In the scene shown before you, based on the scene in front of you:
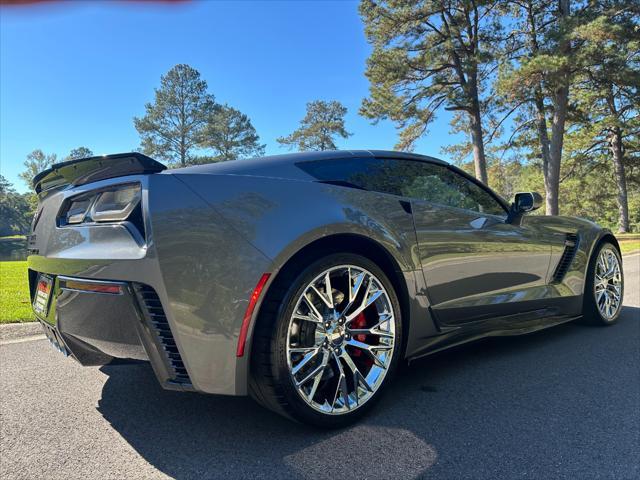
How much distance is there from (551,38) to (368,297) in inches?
658

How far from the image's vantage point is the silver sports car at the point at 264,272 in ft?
5.57

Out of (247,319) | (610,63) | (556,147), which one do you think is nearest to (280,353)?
(247,319)

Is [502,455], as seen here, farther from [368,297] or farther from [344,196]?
[344,196]

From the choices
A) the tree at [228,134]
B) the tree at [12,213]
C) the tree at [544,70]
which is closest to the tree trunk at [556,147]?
the tree at [544,70]

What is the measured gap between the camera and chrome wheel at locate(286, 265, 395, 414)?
1.92 meters

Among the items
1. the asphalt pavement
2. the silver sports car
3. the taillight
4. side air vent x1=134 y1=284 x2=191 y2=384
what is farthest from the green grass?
side air vent x1=134 y1=284 x2=191 y2=384

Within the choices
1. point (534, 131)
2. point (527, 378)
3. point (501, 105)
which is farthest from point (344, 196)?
point (534, 131)

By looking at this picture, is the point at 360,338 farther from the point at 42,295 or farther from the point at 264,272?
the point at 42,295

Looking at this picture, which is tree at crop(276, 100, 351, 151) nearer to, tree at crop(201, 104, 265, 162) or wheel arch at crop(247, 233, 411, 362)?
tree at crop(201, 104, 265, 162)

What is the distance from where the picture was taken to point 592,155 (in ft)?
91.3

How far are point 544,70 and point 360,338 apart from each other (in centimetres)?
1613

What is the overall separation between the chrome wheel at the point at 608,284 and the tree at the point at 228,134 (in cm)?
4153

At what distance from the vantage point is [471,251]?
104 inches

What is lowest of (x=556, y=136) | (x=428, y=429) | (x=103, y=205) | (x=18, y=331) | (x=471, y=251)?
(x=428, y=429)
